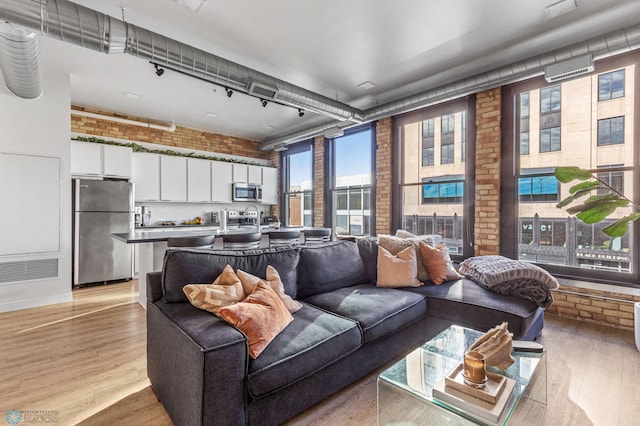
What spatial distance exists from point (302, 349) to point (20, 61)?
3949 millimetres

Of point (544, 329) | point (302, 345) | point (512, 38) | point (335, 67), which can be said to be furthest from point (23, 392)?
point (512, 38)

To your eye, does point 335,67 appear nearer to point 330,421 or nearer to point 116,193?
point 330,421

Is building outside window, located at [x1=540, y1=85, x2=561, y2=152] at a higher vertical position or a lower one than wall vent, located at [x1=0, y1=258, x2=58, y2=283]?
higher

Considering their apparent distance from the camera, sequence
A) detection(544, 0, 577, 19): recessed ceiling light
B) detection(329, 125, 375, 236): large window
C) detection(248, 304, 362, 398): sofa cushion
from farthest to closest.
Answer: detection(329, 125, 375, 236): large window → detection(544, 0, 577, 19): recessed ceiling light → detection(248, 304, 362, 398): sofa cushion

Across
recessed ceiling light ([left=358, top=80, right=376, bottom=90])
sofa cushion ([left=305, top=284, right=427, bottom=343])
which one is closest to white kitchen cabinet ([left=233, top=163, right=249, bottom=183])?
recessed ceiling light ([left=358, top=80, right=376, bottom=90])

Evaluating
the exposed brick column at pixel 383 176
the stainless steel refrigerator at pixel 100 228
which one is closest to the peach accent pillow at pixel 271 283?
the exposed brick column at pixel 383 176

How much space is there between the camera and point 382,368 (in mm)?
2461

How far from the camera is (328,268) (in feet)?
9.51

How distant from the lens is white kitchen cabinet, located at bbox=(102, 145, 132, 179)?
512 cm

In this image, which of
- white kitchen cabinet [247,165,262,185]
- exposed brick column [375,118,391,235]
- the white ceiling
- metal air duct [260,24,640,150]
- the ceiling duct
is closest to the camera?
the ceiling duct

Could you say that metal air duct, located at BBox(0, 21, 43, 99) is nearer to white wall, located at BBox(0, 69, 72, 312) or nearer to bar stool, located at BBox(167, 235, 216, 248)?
white wall, located at BBox(0, 69, 72, 312)

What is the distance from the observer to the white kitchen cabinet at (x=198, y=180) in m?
6.27

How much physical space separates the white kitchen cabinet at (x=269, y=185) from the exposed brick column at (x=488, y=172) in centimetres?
489

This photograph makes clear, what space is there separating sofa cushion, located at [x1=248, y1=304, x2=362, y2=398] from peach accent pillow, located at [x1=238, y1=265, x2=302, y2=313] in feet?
0.26
